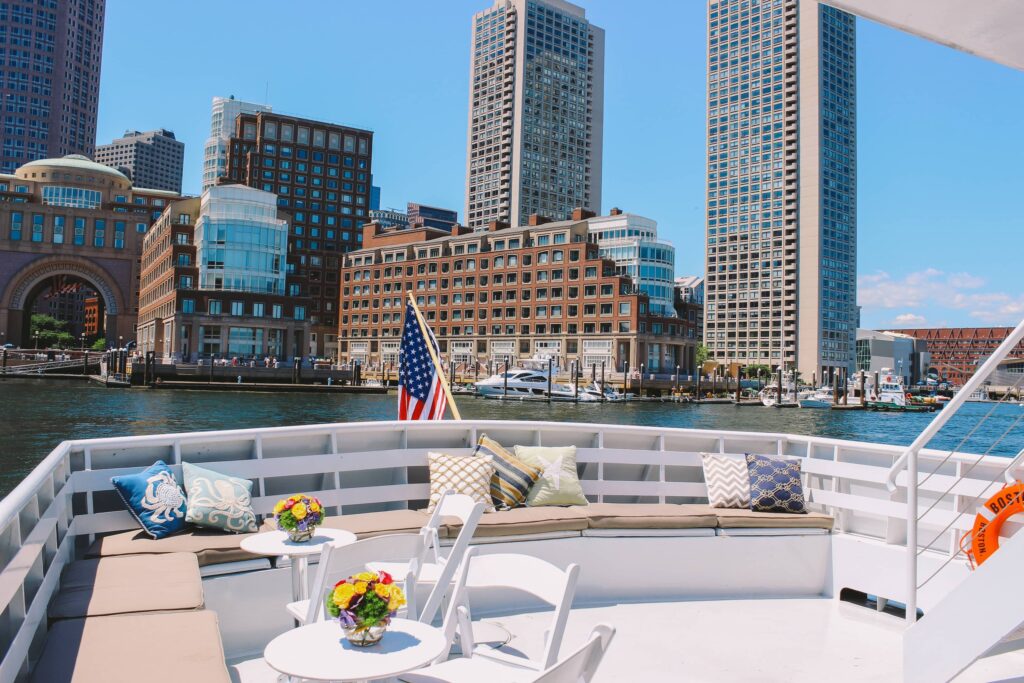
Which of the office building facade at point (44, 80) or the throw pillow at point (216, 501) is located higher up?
the office building facade at point (44, 80)

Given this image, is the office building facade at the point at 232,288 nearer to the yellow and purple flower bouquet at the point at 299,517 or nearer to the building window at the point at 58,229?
the building window at the point at 58,229

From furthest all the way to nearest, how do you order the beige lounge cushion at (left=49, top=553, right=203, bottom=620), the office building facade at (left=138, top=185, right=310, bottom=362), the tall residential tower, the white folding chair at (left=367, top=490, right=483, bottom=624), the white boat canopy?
the tall residential tower
the office building facade at (left=138, top=185, right=310, bottom=362)
the beige lounge cushion at (left=49, top=553, right=203, bottom=620)
the white folding chair at (left=367, top=490, right=483, bottom=624)
the white boat canopy

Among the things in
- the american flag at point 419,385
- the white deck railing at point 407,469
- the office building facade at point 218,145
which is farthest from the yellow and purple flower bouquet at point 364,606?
the office building facade at point 218,145

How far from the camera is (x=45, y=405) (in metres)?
36.5

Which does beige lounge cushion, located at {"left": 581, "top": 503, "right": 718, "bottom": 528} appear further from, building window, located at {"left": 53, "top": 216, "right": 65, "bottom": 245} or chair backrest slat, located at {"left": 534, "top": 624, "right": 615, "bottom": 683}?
building window, located at {"left": 53, "top": 216, "right": 65, "bottom": 245}

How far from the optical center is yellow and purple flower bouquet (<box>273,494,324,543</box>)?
412 cm

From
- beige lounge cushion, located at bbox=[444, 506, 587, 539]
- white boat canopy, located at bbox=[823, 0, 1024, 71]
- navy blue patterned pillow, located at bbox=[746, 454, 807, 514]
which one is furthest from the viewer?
navy blue patterned pillow, located at bbox=[746, 454, 807, 514]

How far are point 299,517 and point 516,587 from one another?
4.90 ft

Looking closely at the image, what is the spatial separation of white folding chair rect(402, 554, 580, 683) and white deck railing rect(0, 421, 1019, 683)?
5.63 feet

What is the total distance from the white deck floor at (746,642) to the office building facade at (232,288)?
6914 cm

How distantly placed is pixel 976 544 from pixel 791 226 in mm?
140764

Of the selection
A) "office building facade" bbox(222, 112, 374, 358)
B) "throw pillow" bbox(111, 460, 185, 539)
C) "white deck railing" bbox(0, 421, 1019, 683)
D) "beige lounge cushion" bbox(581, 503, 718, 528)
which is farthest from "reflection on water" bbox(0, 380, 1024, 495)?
"office building facade" bbox(222, 112, 374, 358)

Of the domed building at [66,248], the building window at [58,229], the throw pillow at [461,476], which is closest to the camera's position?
the throw pillow at [461,476]

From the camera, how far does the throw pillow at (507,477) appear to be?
5910 millimetres
